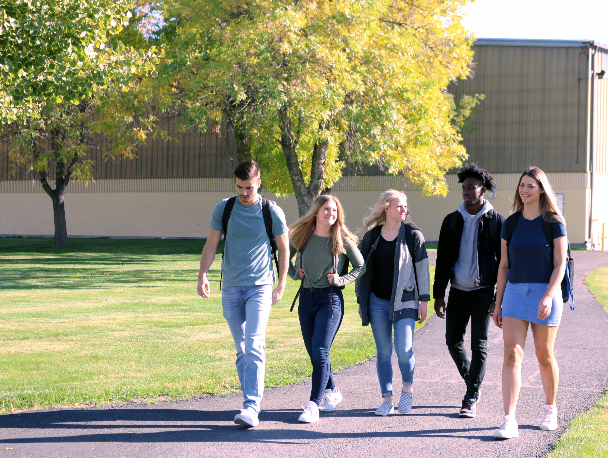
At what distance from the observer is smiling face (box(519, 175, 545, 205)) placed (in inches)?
201

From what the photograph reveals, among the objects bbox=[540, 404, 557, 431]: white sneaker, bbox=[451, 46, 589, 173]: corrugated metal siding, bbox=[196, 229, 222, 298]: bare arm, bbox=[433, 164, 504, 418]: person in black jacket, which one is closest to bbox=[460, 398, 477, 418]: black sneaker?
bbox=[433, 164, 504, 418]: person in black jacket

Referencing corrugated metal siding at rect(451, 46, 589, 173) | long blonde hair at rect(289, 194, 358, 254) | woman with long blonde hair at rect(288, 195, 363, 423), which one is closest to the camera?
woman with long blonde hair at rect(288, 195, 363, 423)

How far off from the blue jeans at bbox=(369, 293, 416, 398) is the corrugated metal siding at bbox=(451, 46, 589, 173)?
32268 millimetres

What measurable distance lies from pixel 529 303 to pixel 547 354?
0.42 m

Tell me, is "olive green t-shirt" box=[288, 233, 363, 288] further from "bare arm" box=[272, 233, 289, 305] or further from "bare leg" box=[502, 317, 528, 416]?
"bare leg" box=[502, 317, 528, 416]

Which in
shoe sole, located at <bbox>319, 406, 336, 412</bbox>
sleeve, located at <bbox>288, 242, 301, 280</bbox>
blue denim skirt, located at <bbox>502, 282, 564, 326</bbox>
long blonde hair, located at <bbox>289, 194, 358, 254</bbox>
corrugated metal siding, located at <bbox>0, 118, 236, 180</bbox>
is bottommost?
shoe sole, located at <bbox>319, 406, 336, 412</bbox>

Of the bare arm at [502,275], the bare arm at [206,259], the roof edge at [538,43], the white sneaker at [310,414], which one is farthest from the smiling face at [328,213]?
the roof edge at [538,43]

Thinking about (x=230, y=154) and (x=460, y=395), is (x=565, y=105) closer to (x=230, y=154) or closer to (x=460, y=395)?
(x=230, y=154)

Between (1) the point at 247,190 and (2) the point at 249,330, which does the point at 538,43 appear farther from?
(2) the point at 249,330

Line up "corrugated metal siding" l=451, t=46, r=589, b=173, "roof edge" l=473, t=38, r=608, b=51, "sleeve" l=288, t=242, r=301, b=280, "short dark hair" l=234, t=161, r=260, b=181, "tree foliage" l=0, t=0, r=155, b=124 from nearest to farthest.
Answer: "short dark hair" l=234, t=161, r=260, b=181, "sleeve" l=288, t=242, r=301, b=280, "tree foliage" l=0, t=0, r=155, b=124, "roof edge" l=473, t=38, r=608, b=51, "corrugated metal siding" l=451, t=46, r=589, b=173

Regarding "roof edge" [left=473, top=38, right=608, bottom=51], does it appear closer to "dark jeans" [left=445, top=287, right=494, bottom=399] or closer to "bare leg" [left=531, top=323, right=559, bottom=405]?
"dark jeans" [left=445, top=287, right=494, bottom=399]

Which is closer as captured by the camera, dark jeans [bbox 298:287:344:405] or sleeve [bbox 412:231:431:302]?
dark jeans [bbox 298:287:344:405]

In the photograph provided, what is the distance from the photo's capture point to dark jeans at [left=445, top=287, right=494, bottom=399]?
18.4 ft

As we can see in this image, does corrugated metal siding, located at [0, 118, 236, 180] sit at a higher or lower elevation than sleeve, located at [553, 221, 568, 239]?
higher
